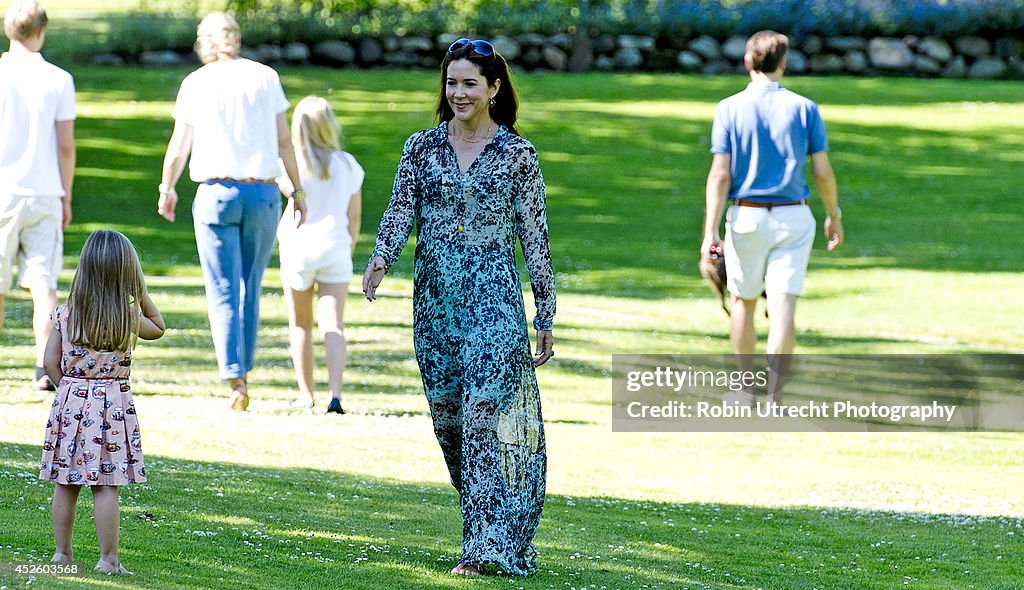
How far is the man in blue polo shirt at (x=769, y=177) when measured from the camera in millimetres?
10414

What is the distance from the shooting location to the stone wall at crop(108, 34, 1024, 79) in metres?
36.1

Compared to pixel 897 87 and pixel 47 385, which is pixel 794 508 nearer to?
pixel 47 385

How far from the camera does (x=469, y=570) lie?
19.7ft

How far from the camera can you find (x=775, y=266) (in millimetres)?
10562

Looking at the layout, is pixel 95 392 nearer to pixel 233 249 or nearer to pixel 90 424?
pixel 90 424

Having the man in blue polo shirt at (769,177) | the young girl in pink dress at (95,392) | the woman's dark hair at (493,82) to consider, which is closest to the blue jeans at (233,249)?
the man in blue polo shirt at (769,177)

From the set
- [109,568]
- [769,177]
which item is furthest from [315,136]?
[109,568]

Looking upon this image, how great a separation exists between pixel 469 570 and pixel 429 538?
78 cm

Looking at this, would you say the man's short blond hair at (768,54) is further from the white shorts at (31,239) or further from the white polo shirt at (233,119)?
the white shorts at (31,239)

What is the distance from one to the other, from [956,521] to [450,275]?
3220 millimetres

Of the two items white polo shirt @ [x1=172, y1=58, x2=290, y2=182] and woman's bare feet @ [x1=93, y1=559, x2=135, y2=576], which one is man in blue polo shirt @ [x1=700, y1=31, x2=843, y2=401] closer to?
white polo shirt @ [x1=172, y1=58, x2=290, y2=182]

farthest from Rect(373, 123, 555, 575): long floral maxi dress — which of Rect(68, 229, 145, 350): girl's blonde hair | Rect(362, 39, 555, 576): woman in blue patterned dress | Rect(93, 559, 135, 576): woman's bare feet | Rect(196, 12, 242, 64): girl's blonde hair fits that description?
Rect(196, 12, 242, 64): girl's blonde hair

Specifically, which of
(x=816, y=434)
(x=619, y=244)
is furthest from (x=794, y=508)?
(x=619, y=244)

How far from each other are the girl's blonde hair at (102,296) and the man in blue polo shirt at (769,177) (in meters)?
5.42
